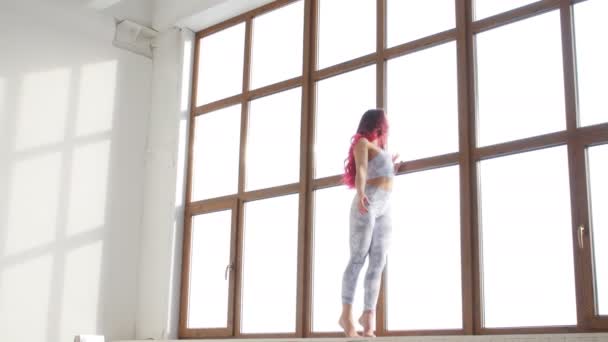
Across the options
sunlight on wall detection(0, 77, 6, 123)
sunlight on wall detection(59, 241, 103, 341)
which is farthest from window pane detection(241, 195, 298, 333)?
sunlight on wall detection(0, 77, 6, 123)

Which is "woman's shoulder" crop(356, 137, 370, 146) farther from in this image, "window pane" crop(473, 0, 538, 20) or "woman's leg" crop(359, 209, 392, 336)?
"window pane" crop(473, 0, 538, 20)

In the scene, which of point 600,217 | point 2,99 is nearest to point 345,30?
point 600,217

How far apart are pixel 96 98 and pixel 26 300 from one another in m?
1.85

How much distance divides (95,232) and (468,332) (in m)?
3.49

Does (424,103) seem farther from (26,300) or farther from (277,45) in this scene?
(26,300)

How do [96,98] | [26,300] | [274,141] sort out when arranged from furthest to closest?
[96,98] → [274,141] → [26,300]

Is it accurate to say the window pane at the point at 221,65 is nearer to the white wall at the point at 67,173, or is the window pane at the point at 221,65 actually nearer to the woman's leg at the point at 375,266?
the white wall at the point at 67,173

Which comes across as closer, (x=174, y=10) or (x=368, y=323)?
(x=368, y=323)

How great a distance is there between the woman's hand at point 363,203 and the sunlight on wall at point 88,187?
2926 mm

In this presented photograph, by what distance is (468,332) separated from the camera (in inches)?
188

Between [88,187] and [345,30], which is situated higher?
[345,30]

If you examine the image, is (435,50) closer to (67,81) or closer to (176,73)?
(176,73)

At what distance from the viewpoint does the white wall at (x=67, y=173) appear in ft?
20.9

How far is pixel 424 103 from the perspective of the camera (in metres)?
5.41
